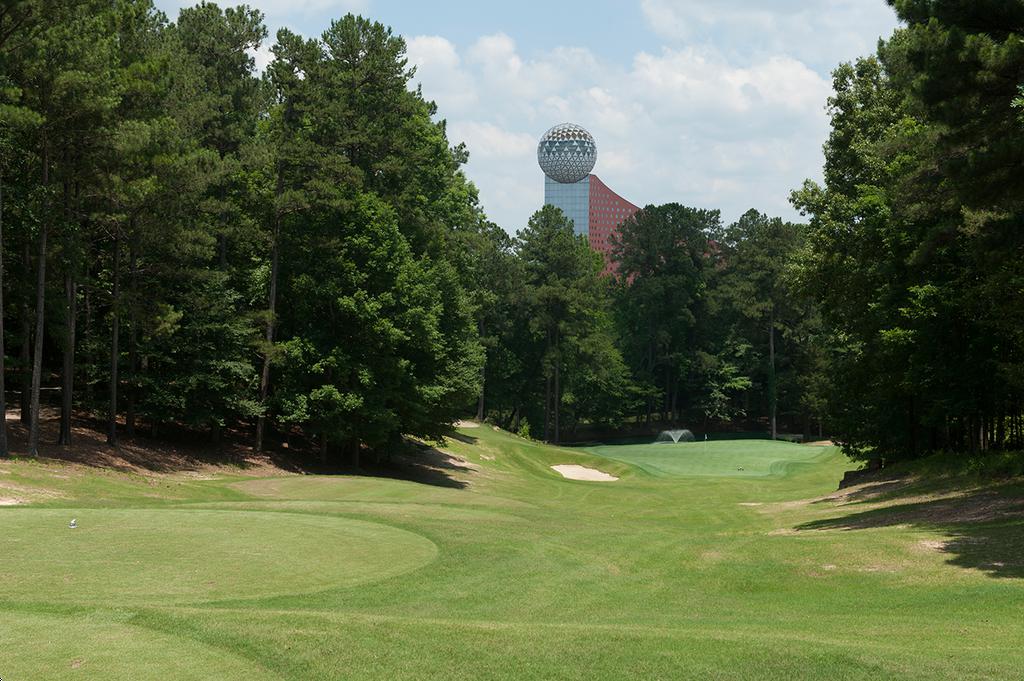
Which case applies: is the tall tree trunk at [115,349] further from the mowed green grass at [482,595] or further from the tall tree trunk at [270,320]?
the mowed green grass at [482,595]

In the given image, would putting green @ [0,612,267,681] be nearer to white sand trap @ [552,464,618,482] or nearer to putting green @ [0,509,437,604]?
putting green @ [0,509,437,604]

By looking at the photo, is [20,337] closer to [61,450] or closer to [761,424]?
[61,450]

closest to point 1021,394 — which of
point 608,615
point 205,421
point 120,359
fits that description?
point 608,615

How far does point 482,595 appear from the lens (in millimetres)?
15367

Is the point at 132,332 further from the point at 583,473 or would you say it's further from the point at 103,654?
the point at 103,654

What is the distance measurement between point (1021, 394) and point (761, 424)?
8206 centimetres

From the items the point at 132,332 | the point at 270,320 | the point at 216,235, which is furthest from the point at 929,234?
the point at 216,235

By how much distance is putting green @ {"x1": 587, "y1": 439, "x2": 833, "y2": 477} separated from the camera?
6625cm

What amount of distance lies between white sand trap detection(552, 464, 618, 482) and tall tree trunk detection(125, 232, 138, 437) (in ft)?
96.6

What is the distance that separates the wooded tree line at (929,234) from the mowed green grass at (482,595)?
569cm

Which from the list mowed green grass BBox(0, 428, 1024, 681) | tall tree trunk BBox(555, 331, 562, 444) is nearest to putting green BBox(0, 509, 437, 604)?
mowed green grass BBox(0, 428, 1024, 681)

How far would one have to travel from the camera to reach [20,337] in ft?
128

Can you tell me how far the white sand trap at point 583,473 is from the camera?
206 feet

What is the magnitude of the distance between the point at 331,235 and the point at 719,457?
1598 inches
